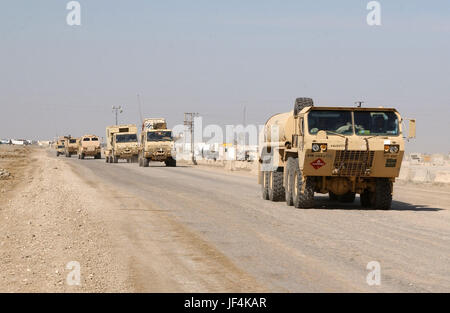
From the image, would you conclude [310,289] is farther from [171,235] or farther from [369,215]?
[369,215]

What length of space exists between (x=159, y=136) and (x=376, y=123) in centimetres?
3043

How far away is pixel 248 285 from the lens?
25.7 feet

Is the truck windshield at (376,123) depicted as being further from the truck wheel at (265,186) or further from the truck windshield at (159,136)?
the truck windshield at (159,136)

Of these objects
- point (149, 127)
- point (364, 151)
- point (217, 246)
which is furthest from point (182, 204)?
point (149, 127)

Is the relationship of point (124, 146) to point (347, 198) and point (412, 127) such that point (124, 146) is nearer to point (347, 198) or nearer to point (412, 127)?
point (347, 198)

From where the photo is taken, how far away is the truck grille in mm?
16766

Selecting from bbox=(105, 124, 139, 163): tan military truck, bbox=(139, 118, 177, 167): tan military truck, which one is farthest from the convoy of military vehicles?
bbox=(105, 124, 139, 163): tan military truck

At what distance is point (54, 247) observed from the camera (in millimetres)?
10758

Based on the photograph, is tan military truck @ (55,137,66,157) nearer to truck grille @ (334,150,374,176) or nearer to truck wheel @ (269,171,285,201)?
truck wheel @ (269,171,285,201)

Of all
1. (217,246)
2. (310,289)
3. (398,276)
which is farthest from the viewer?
(217,246)

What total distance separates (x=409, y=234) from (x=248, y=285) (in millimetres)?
5733

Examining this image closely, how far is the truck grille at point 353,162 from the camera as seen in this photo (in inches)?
660

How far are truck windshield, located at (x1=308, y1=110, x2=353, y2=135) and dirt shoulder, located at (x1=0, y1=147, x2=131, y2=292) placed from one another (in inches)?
224
